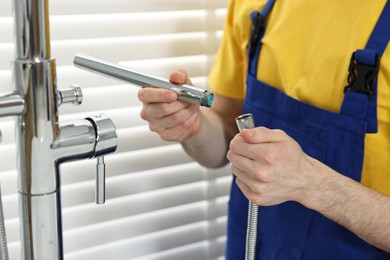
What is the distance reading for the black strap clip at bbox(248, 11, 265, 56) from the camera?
90 cm

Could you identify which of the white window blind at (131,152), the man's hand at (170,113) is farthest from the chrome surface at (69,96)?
the white window blind at (131,152)

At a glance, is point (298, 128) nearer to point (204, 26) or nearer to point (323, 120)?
point (323, 120)

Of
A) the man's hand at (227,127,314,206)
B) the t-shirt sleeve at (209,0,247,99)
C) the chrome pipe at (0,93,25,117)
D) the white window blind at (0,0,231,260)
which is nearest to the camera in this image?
the chrome pipe at (0,93,25,117)

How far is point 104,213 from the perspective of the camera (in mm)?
955

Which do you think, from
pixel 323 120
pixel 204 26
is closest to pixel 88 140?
pixel 323 120

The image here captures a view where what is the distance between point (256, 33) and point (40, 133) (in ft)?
1.45

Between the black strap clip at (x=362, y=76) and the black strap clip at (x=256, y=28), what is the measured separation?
0.21m

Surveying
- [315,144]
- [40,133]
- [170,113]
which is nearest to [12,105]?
[40,133]

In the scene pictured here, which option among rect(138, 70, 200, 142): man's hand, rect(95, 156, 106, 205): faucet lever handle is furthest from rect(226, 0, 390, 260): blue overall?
rect(95, 156, 106, 205): faucet lever handle

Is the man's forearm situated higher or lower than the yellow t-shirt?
lower

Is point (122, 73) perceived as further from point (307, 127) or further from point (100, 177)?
point (307, 127)

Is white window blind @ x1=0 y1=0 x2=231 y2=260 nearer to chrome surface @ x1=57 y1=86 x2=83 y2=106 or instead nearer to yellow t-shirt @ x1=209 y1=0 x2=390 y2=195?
yellow t-shirt @ x1=209 y1=0 x2=390 y2=195

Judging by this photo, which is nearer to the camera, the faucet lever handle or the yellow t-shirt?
the faucet lever handle

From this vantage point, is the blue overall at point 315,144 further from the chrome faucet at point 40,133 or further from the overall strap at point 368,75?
the chrome faucet at point 40,133
